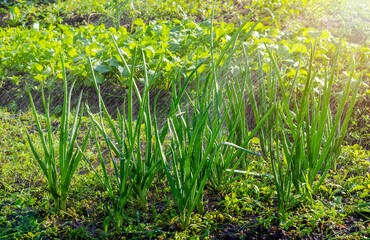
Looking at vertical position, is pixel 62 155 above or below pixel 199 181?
above

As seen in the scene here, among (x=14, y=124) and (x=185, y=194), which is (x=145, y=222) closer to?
A: (x=185, y=194)

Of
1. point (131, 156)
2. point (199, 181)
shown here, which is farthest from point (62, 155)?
point (199, 181)

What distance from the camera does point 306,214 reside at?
131cm

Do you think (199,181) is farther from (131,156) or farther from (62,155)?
(62,155)

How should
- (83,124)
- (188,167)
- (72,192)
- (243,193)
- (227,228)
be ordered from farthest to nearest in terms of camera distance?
(83,124) < (72,192) < (243,193) < (227,228) < (188,167)

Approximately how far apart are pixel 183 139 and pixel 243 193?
0.43 metres

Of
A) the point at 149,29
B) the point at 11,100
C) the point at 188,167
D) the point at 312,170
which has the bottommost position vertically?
the point at 11,100

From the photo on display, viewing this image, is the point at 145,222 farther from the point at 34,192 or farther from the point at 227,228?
the point at 34,192

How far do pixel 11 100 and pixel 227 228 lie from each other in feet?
9.90

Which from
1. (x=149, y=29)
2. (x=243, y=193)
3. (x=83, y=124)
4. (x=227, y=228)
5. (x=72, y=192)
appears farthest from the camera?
(x=149, y=29)

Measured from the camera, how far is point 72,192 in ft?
5.55

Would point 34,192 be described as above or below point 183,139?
below

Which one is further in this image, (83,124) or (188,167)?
(83,124)

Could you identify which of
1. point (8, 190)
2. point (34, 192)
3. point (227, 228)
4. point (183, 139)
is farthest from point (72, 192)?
point (227, 228)
